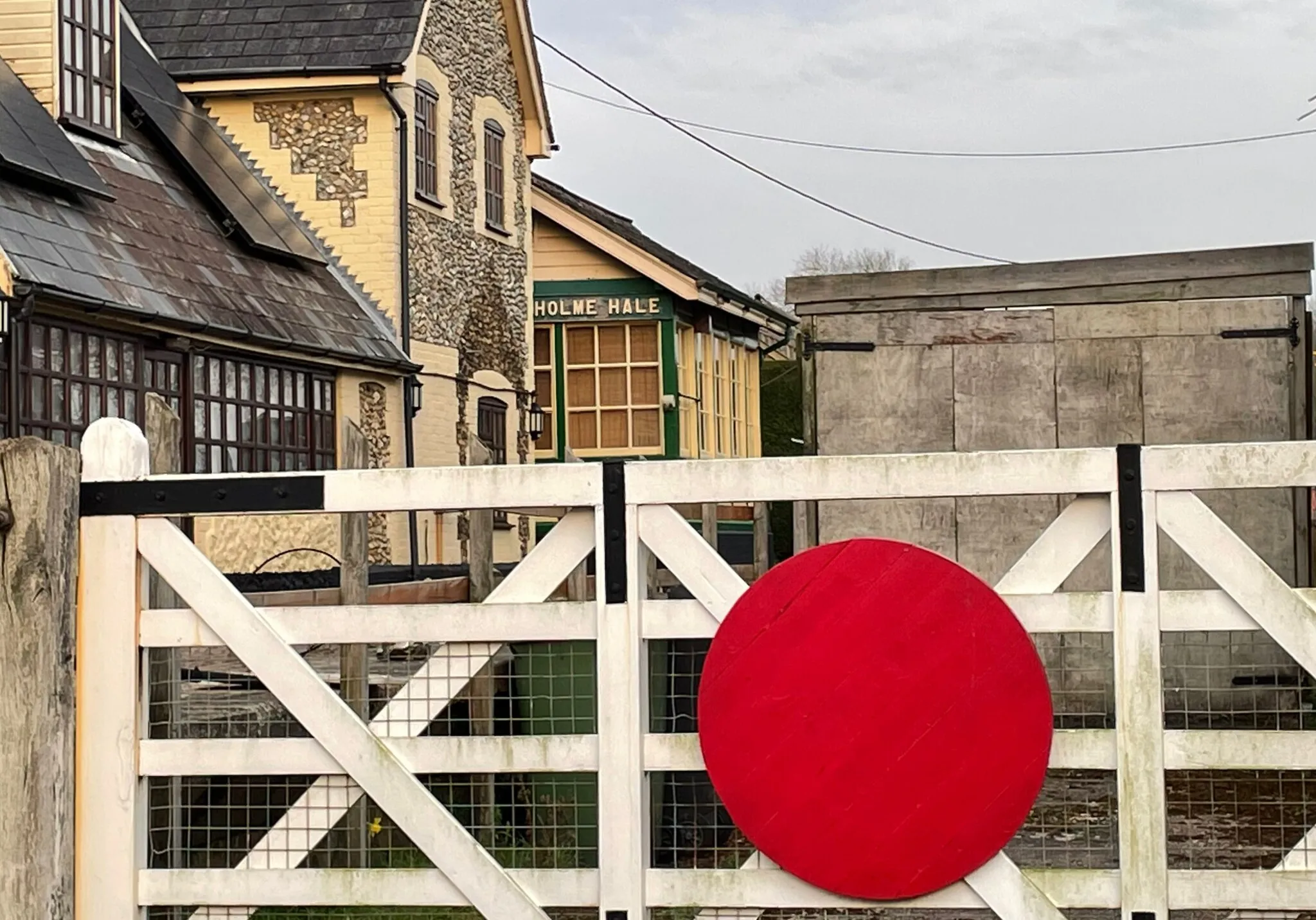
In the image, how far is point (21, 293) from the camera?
12758mm

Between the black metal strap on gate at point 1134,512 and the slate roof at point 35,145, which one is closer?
the black metal strap on gate at point 1134,512

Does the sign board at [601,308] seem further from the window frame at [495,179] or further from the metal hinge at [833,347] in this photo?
the metal hinge at [833,347]

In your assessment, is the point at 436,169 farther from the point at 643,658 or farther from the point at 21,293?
the point at 643,658

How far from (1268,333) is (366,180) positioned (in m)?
11.8

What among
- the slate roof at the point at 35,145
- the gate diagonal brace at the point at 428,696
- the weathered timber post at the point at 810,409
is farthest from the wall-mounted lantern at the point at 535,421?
the gate diagonal brace at the point at 428,696

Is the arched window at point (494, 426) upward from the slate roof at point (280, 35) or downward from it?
downward

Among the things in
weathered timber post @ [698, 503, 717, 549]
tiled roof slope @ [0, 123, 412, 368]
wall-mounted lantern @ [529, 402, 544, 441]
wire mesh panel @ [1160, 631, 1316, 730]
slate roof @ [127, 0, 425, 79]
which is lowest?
wire mesh panel @ [1160, 631, 1316, 730]

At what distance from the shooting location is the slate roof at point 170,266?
1380 centimetres

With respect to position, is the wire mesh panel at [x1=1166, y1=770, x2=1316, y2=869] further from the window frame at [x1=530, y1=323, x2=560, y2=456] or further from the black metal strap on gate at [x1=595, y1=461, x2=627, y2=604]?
the window frame at [x1=530, y1=323, x2=560, y2=456]

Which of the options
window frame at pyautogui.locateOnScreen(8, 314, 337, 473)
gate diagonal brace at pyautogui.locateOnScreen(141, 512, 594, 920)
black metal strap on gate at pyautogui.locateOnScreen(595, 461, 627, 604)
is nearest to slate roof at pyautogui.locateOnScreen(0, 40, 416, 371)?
window frame at pyautogui.locateOnScreen(8, 314, 337, 473)

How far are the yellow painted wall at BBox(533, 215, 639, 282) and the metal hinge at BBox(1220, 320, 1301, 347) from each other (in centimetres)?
1795

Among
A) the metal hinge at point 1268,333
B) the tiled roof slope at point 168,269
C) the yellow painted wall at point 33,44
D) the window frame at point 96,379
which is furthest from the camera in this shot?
the yellow painted wall at point 33,44

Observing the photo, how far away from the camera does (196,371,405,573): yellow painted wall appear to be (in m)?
16.4

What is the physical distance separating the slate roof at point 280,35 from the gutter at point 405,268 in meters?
0.56
